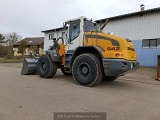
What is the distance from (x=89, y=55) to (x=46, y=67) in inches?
124

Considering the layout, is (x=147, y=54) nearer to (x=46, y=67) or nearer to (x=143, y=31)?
(x=143, y=31)

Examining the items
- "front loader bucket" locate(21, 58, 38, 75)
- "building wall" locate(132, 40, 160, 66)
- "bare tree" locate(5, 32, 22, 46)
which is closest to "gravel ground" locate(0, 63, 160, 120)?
"front loader bucket" locate(21, 58, 38, 75)

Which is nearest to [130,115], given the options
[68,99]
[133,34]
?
[68,99]

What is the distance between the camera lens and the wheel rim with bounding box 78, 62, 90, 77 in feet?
25.8

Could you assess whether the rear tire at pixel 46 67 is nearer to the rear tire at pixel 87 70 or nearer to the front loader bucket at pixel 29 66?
the front loader bucket at pixel 29 66

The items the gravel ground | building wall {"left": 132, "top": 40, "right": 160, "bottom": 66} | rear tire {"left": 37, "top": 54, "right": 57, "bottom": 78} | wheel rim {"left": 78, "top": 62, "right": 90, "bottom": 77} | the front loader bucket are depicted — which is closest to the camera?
the gravel ground

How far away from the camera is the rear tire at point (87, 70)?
24.6ft

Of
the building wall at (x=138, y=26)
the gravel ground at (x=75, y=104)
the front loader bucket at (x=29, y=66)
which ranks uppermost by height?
the building wall at (x=138, y=26)

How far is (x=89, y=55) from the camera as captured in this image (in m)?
7.80

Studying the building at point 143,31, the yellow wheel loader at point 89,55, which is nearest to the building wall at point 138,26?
the building at point 143,31

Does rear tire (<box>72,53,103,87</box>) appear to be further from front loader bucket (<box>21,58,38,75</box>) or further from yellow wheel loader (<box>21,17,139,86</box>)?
front loader bucket (<box>21,58,38,75</box>)

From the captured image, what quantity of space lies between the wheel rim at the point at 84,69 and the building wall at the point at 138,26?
463 inches

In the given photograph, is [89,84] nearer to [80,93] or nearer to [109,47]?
[80,93]

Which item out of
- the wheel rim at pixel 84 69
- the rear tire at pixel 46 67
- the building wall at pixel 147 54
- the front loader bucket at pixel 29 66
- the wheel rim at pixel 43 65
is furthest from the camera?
the building wall at pixel 147 54
